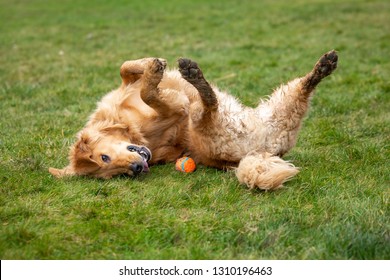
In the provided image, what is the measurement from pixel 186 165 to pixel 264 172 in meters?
0.91

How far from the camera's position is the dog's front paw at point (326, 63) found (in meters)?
4.74

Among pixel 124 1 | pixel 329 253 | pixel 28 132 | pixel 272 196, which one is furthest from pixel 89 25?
pixel 329 253

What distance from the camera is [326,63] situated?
4742mm

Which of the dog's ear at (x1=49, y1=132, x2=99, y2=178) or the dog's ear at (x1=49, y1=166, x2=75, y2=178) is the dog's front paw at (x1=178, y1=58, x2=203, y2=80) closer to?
the dog's ear at (x1=49, y1=132, x2=99, y2=178)

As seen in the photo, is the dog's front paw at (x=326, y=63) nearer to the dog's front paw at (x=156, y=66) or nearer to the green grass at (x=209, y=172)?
the green grass at (x=209, y=172)

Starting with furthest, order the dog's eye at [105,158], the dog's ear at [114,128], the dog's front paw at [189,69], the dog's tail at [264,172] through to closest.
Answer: the dog's ear at [114,128] → the dog's eye at [105,158] → the dog's front paw at [189,69] → the dog's tail at [264,172]

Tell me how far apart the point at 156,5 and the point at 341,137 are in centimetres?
1466

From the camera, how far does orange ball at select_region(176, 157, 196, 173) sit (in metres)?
4.77

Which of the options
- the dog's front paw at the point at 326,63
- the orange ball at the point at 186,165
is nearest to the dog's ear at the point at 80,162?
the orange ball at the point at 186,165

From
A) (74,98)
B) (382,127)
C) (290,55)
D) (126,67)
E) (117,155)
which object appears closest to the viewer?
(117,155)

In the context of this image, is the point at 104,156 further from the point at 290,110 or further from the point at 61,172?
the point at 290,110

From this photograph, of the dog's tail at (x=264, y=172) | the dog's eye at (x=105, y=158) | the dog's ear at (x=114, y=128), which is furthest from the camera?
the dog's ear at (x=114, y=128)
